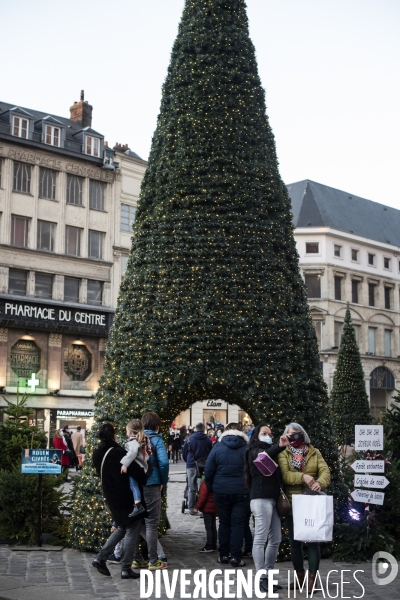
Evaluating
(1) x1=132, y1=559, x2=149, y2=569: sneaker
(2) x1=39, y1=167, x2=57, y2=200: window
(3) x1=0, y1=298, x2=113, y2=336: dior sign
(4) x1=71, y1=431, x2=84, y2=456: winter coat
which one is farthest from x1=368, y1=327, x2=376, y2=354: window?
(1) x1=132, y1=559, x2=149, y2=569: sneaker

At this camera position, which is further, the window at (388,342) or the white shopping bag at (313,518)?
the window at (388,342)

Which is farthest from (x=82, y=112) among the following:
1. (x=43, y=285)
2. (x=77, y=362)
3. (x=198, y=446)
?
(x=198, y=446)

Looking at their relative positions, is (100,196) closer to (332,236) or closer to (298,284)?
(332,236)

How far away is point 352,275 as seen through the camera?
6003cm

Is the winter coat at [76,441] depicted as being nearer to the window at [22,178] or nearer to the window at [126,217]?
the window at [22,178]

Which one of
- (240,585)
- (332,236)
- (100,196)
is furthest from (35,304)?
(240,585)

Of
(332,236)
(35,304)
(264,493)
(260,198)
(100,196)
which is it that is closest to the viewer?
(264,493)

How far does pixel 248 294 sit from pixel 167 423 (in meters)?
2.45

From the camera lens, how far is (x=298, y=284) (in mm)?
11148

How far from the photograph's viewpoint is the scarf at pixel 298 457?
8172 mm

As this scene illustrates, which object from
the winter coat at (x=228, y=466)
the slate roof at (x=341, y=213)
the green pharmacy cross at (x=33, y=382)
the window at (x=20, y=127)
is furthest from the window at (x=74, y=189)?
the winter coat at (x=228, y=466)

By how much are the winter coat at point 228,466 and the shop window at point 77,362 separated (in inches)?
1244

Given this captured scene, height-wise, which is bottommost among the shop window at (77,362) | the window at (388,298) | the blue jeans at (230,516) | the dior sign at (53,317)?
the blue jeans at (230,516)

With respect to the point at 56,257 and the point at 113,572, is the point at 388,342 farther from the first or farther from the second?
the point at 113,572
